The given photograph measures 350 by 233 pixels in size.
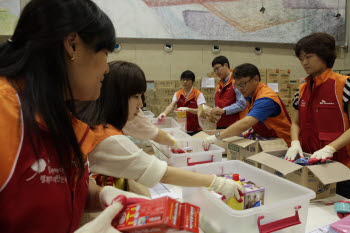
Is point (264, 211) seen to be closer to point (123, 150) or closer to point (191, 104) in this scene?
point (123, 150)

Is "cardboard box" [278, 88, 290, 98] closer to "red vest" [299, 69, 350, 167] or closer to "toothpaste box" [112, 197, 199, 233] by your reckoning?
"red vest" [299, 69, 350, 167]

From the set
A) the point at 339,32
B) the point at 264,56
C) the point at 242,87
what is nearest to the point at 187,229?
the point at 242,87

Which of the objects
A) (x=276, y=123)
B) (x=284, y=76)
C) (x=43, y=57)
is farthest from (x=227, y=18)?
(x=43, y=57)

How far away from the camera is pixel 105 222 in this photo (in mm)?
584

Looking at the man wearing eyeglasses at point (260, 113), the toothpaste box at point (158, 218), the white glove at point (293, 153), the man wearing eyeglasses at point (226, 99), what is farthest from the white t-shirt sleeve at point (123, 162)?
the man wearing eyeglasses at point (226, 99)

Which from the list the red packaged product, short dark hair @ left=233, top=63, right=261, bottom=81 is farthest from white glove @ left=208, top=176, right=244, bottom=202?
short dark hair @ left=233, top=63, right=261, bottom=81

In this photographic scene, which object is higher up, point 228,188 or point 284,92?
point 284,92

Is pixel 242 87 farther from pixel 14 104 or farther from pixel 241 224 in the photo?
pixel 14 104

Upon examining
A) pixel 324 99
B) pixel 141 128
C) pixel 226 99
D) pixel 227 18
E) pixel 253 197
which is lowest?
pixel 253 197

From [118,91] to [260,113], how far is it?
4.25ft

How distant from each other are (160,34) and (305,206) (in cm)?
432

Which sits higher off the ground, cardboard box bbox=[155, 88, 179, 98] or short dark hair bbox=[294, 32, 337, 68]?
short dark hair bbox=[294, 32, 337, 68]

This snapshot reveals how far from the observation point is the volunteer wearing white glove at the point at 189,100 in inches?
140

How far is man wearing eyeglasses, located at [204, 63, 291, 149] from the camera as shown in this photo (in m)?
2.02
